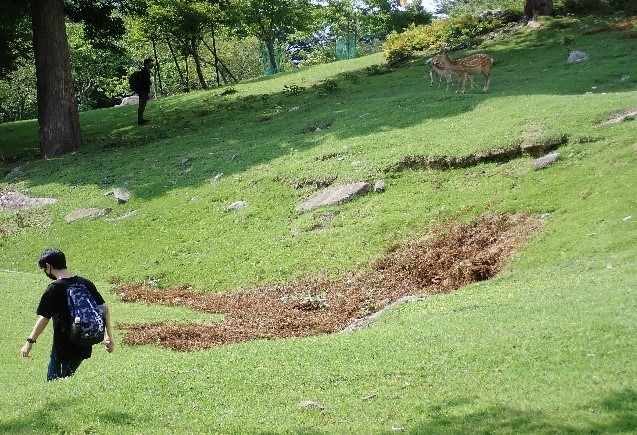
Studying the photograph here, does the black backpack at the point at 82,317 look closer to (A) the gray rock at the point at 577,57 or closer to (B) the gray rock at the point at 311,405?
(B) the gray rock at the point at 311,405

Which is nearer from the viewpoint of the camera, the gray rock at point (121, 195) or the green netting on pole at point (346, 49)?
the gray rock at point (121, 195)

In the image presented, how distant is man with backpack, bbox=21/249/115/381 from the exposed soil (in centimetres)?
444

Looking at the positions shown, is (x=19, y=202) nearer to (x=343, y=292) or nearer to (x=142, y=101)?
(x=142, y=101)

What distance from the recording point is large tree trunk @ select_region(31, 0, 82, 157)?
1211 inches

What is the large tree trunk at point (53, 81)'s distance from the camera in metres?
30.8

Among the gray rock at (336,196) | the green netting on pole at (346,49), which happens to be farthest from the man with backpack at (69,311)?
the green netting on pole at (346,49)

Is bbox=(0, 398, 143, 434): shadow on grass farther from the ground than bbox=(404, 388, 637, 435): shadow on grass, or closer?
farther from the ground

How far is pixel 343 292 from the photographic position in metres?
17.2

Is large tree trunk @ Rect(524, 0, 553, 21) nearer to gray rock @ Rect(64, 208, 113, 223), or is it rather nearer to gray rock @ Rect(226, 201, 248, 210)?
gray rock @ Rect(226, 201, 248, 210)

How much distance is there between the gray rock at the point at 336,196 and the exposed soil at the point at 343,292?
11.6 ft

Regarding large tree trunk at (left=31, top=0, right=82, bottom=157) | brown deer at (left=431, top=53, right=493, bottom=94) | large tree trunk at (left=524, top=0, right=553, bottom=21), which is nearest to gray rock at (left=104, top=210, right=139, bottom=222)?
large tree trunk at (left=31, top=0, right=82, bottom=157)

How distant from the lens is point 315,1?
216 ft

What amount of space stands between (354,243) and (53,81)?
18043mm

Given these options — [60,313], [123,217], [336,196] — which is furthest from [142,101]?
[60,313]
